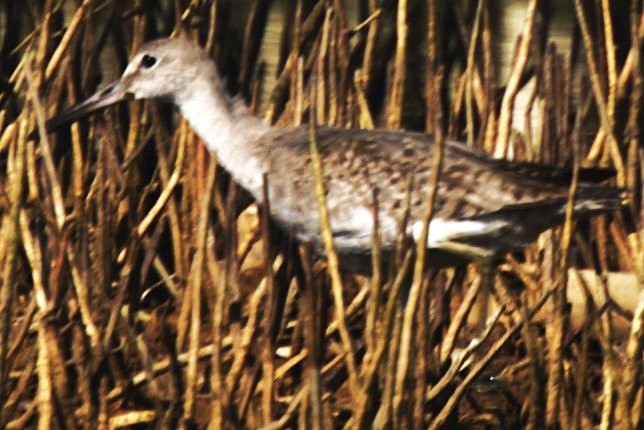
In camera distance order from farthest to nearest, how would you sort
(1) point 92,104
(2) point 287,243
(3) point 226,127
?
(1) point 92,104
(3) point 226,127
(2) point 287,243

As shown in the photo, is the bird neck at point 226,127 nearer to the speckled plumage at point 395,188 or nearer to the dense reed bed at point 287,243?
the speckled plumage at point 395,188

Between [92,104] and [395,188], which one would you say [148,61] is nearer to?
[92,104]

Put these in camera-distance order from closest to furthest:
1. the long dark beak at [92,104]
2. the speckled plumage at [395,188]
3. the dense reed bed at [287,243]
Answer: the dense reed bed at [287,243] < the speckled plumage at [395,188] < the long dark beak at [92,104]

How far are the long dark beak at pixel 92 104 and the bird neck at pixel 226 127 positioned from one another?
16 cm

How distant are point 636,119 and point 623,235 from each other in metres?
0.36

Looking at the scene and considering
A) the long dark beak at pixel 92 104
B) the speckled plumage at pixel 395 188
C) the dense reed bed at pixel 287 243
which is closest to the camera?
the dense reed bed at pixel 287 243

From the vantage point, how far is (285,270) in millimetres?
4039

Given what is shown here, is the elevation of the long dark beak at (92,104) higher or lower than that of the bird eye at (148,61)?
lower

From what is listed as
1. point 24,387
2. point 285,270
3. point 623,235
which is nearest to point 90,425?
point 24,387

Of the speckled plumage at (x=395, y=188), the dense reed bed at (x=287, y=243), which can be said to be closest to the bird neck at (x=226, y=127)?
the speckled plumage at (x=395, y=188)

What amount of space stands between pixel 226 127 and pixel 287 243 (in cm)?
47

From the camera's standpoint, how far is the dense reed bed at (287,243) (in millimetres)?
3459

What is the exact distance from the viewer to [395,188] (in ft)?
13.6

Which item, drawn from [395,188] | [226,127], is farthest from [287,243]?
[226,127]
